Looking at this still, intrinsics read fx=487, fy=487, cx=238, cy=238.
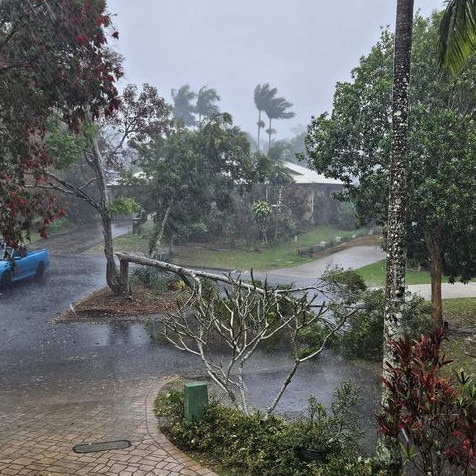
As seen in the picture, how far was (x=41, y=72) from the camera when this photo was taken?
6617 mm

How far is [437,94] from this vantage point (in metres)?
12.8

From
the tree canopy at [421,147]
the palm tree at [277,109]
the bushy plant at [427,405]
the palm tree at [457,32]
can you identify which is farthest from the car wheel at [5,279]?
the palm tree at [277,109]

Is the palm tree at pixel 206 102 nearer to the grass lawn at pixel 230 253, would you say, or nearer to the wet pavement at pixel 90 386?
the grass lawn at pixel 230 253

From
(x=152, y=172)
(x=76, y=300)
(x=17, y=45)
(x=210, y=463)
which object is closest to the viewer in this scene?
(x=210, y=463)

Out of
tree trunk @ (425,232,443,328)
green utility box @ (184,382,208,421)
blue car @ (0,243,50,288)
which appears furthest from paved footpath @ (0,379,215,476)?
blue car @ (0,243,50,288)

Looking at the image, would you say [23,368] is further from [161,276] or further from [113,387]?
[161,276]

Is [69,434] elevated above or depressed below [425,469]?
below

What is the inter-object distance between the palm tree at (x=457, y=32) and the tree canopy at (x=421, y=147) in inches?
125

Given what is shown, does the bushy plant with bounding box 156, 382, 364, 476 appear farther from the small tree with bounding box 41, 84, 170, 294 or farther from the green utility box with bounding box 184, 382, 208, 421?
the small tree with bounding box 41, 84, 170, 294

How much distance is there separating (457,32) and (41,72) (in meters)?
6.68

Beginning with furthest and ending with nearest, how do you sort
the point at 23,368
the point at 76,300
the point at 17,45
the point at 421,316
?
the point at 76,300 < the point at 421,316 < the point at 23,368 < the point at 17,45

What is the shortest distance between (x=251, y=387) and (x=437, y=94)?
891 cm

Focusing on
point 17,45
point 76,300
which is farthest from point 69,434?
point 76,300

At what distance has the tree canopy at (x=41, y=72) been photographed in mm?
6488
